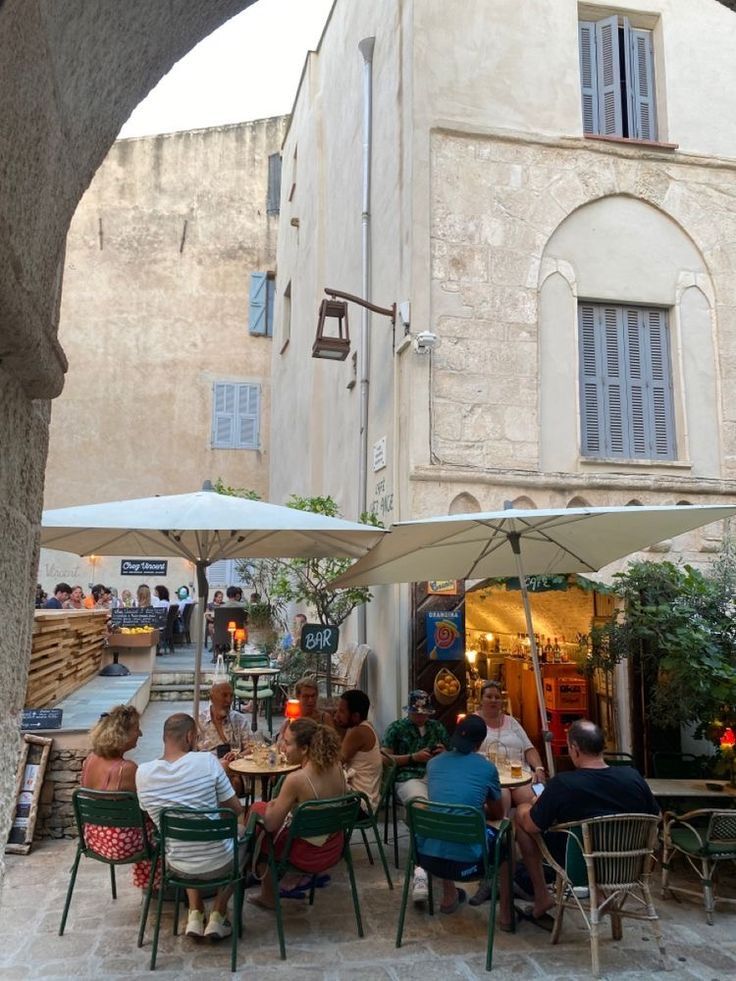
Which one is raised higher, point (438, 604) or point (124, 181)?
point (124, 181)

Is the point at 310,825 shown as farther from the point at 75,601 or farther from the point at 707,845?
the point at 75,601

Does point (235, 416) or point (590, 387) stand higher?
point (235, 416)

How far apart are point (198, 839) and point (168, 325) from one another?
16.9 meters

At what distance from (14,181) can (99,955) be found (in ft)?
13.7

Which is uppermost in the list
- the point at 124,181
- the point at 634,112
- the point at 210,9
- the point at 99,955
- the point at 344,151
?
the point at 124,181

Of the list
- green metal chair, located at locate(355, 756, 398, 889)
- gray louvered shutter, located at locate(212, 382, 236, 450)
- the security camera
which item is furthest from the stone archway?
gray louvered shutter, located at locate(212, 382, 236, 450)

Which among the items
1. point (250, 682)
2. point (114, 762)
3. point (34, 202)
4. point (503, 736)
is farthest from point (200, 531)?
point (34, 202)

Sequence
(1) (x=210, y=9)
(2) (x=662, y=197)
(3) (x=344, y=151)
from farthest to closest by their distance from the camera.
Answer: (3) (x=344, y=151) < (2) (x=662, y=197) < (1) (x=210, y=9)

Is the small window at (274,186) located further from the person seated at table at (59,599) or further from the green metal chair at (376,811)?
the green metal chair at (376,811)

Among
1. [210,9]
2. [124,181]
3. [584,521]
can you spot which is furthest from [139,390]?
[210,9]

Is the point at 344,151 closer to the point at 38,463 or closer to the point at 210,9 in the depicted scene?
the point at 210,9

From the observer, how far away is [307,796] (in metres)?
4.58

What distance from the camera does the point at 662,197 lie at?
29.7 ft

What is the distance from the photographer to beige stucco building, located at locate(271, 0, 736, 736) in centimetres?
833
